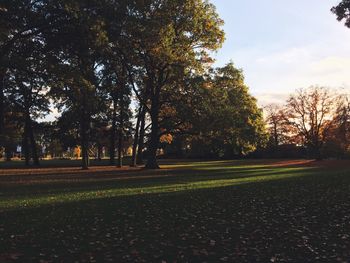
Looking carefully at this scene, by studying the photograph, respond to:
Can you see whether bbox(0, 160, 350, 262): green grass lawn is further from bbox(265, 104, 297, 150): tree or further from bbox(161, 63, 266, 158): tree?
bbox(265, 104, 297, 150): tree

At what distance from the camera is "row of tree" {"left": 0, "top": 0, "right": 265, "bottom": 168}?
89.5ft

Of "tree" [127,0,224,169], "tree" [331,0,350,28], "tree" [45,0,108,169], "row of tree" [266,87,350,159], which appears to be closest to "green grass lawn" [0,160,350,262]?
"tree" [331,0,350,28]

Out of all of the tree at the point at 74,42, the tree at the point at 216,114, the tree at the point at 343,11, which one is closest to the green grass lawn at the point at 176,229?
the tree at the point at 343,11

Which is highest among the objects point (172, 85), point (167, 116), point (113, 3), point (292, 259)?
point (113, 3)

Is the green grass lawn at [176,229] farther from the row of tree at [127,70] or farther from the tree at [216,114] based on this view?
the tree at [216,114]

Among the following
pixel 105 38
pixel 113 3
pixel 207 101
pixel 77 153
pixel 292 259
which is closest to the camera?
pixel 292 259

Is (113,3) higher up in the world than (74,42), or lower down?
higher up

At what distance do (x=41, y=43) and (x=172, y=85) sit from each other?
16766 millimetres

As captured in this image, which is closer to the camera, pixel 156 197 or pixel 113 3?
pixel 156 197

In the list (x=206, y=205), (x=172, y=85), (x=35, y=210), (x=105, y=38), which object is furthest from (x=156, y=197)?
(x=172, y=85)

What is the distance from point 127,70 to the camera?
45281 millimetres

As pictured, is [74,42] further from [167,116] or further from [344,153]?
[344,153]

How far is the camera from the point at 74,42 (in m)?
27.2

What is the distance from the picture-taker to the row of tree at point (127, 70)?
27.3 m
